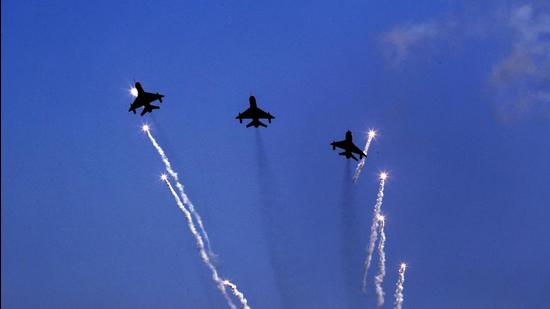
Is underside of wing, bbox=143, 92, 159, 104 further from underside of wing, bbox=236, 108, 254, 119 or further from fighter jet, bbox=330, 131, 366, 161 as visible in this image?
fighter jet, bbox=330, 131, 366, 161

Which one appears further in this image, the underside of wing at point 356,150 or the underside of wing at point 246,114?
the underside of wing at point 356,150

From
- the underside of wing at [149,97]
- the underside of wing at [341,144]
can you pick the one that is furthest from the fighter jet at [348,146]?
the underside of wing at [149,97]

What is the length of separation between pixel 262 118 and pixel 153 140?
100 feet

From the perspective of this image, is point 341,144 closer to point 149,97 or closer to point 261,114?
point 261,114

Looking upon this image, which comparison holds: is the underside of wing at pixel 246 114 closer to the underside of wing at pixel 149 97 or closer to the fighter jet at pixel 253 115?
the fighter jet at pixel 253 115

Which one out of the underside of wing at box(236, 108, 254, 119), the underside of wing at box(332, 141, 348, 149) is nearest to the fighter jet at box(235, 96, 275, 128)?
the underside of wing at box(236, 108, 254, 119)

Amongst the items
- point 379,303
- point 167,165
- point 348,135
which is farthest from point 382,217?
point 167,165

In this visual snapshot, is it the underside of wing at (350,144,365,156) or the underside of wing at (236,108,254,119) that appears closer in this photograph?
the underside of wing at (236,108,254,119)

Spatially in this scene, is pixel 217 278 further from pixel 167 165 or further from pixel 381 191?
pixel 381 191

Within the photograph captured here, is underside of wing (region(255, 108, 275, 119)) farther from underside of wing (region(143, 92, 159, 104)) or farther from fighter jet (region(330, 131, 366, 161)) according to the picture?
underside of wing (region(143, 92, 159, 104))

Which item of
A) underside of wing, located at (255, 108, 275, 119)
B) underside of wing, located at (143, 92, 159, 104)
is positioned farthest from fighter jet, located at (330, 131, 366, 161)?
underside of wing, located at (143, 92, 159, 104)

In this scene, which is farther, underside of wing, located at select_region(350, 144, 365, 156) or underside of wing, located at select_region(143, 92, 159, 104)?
underside of wing, located at select_region(350, 144, 365, 156)

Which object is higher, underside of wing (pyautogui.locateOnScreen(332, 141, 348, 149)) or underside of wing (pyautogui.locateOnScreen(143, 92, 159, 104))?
underside of wing (pyautogui.locateOnScreen(332, 141, 348, 149))

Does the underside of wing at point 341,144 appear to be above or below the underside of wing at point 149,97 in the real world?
above
